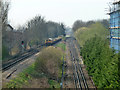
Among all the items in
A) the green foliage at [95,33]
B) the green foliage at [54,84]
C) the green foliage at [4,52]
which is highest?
the green foliage at [95,33]

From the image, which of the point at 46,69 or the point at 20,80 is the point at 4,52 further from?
the point at 20,80

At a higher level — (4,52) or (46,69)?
(4,52)

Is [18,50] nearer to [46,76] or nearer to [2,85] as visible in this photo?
[46,76]

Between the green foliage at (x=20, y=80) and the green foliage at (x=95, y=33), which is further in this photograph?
the green foliage at (x=95, y=33)

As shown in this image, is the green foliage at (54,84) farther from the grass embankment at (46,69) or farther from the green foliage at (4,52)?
the green foliage at (4,52)

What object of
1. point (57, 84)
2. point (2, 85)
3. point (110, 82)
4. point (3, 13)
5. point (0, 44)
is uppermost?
point (3, 13)

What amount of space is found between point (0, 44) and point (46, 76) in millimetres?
9783

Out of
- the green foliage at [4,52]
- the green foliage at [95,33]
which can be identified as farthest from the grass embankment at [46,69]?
the green foliage at [95,33]

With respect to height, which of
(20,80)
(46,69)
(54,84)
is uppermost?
(46,69)

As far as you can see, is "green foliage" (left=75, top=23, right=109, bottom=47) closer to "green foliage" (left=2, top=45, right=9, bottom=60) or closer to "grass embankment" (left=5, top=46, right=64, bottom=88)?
"grass embankment" (left=5, top=46, right=64, bottom=88)

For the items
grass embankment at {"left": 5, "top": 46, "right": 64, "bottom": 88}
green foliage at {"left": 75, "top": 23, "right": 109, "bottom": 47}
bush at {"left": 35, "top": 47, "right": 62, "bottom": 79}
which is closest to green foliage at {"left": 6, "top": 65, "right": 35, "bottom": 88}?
grass embankment at {"left": 5, "top": 46, "right": 64, "bottom": 88}

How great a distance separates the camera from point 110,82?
11.0 m

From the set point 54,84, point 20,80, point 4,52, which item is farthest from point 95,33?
point 20,80

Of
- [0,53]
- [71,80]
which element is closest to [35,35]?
[0,53]
